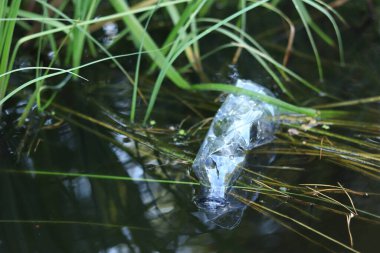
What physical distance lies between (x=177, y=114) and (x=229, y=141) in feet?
0.89

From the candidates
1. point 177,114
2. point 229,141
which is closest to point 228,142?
point 229,141

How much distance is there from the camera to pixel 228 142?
133cm

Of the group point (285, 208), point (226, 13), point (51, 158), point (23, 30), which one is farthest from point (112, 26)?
point (285, 208)

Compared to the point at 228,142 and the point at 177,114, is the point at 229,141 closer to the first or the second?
the point at 228,142

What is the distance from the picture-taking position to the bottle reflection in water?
48.3 inches

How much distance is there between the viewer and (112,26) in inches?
79.2

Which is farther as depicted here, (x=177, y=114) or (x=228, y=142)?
(x=177, y=114)

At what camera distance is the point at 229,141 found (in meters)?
1.34

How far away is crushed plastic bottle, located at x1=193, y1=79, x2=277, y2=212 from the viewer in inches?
48.4

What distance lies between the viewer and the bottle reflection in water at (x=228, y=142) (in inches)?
48.3

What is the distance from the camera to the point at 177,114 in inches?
61.0

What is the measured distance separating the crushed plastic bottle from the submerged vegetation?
0.04 m

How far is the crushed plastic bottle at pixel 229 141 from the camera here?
4.04 feet

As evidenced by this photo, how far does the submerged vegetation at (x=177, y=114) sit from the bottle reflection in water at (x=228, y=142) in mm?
38
